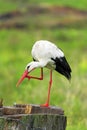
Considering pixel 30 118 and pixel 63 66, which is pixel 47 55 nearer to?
pixel 63 66

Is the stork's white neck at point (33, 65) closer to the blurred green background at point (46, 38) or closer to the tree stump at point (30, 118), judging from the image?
the blurred green background at point (46, 38)

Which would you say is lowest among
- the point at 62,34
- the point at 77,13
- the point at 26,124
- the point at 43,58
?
the point at 26,124

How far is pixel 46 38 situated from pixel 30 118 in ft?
98.5

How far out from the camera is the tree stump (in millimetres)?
7527

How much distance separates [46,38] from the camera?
1481 inches

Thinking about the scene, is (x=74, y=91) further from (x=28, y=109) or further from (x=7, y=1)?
(x=7, y=1)

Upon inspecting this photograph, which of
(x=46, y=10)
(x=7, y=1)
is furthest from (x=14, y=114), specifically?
(x=7, y=1)

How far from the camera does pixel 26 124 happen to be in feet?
25.1

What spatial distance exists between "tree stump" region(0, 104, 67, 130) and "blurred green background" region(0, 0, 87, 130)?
238 centimetres

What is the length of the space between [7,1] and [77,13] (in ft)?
19.2

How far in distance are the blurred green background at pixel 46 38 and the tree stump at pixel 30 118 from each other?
2.38 m

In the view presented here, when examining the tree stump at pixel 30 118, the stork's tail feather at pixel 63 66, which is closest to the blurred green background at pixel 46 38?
the stork's tail feather at pixel 63 66

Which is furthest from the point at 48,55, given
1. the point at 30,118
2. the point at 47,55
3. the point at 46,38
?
the point at 46,38

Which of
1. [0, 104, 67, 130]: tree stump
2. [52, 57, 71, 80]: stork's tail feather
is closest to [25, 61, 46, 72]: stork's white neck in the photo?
[52, 57, 71, 80]: stork's tail feather
